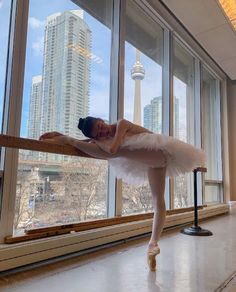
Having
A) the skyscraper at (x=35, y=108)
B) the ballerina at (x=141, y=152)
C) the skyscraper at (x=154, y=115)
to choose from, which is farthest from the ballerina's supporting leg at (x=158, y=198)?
the skyscraper at (x=154, y=115)

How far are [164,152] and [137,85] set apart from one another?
1.81 meters

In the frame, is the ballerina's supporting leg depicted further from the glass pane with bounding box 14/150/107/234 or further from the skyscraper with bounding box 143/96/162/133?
the skyscraper with bounding box 143/96/162/133

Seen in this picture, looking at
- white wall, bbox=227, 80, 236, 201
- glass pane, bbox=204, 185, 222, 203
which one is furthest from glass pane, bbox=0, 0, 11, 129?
white wall, bbox=227, 80, 236, 201

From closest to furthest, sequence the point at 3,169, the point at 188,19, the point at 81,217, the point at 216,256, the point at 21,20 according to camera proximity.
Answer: the point at 3,169
the point at 21,20
the point at 216,256
the point at 81,217
the point at 188,19

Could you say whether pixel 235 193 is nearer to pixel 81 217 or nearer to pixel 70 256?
pixel 81 217

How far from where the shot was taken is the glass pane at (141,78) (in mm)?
3314

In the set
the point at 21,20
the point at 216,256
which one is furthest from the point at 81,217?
the point at 21,20

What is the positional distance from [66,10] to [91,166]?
59.3 inches

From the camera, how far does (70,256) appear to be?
219cm

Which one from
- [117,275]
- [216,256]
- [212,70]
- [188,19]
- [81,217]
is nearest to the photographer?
[117,275]

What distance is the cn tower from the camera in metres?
3.43

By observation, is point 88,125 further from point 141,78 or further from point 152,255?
point 141,78

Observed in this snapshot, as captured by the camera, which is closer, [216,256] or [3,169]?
[3,169]

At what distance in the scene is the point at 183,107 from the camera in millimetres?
4676
